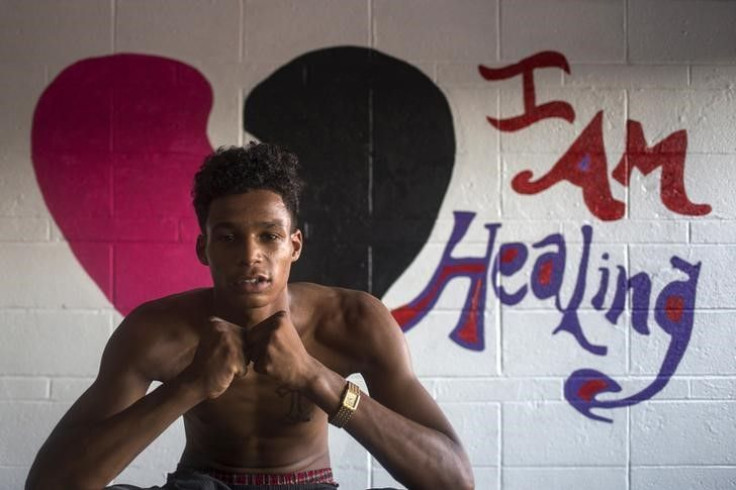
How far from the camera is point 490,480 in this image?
8.99 feet

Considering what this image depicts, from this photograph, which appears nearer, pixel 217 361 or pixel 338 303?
pixel 217 361

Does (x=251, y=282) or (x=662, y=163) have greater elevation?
(x=662, y=163)

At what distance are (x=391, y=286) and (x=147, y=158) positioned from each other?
0.99 meters

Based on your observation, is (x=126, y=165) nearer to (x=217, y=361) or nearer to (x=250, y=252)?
(x=250, y=252)

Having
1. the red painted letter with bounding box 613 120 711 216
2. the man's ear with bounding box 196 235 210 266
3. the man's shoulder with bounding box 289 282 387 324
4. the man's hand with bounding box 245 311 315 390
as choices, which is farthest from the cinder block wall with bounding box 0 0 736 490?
the man's hand with bounding box 245 311 315 390

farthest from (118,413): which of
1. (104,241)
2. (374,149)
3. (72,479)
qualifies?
(374,149)

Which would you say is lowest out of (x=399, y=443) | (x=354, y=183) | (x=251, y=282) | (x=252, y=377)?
(x=399, y=443)

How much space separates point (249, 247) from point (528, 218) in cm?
134

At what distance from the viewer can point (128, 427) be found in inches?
62.6

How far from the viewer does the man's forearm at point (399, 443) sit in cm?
161

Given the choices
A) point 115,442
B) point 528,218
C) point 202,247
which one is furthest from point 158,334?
point 528,218

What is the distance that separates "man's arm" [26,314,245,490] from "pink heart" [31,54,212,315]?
1.08 metres

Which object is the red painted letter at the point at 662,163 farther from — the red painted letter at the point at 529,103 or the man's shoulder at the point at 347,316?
the man's shoulder at the point at 347,316

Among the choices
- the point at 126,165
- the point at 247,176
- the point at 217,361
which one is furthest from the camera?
the point at 126,165
